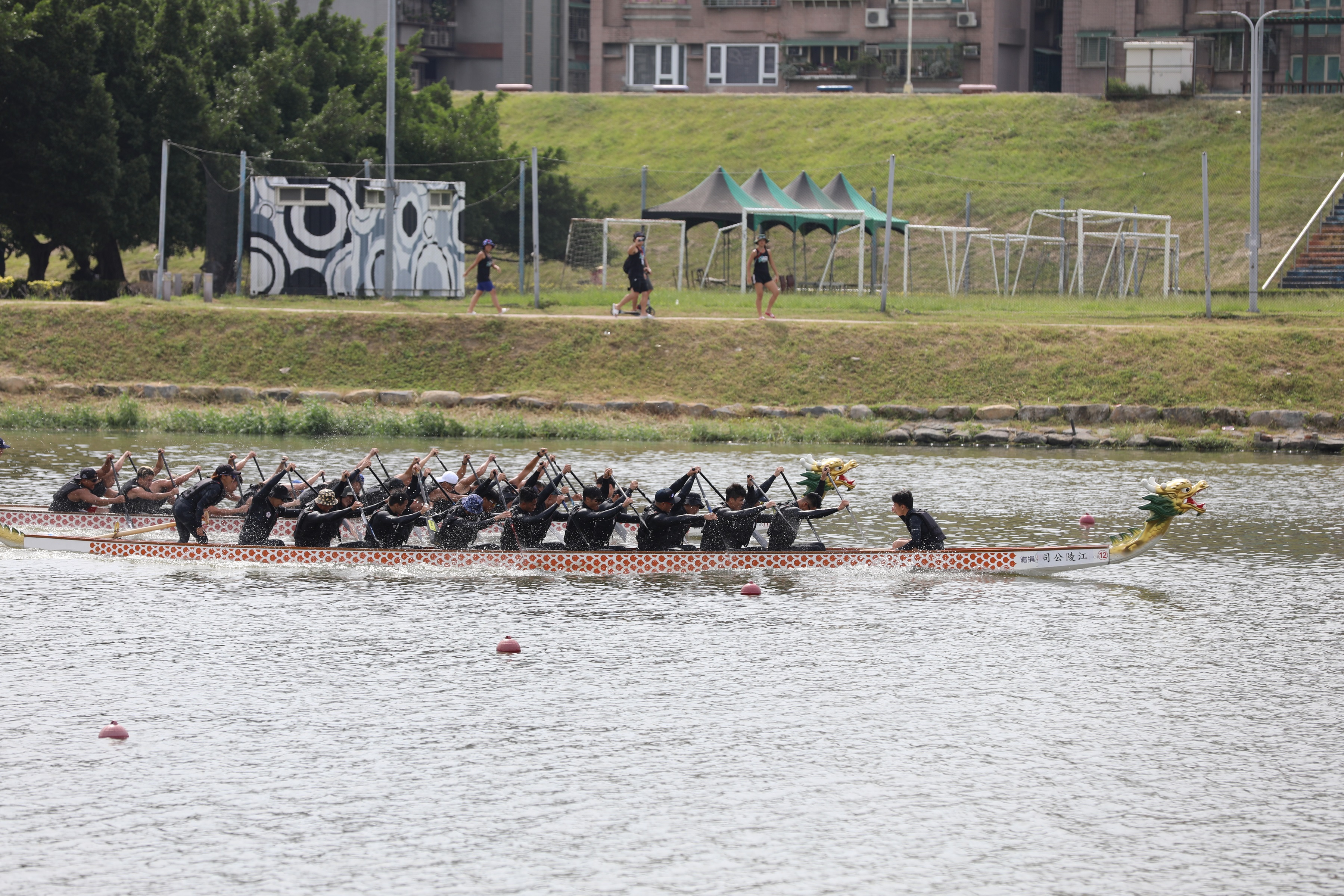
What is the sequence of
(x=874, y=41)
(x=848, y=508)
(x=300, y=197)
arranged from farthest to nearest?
(x=874, y=41) < (x=300, y=197) < (x=848, y=508)

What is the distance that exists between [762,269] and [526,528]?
58.9ft

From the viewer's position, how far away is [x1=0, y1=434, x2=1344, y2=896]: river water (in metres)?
10.8

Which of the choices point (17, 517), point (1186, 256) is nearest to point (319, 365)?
point (17, 517)

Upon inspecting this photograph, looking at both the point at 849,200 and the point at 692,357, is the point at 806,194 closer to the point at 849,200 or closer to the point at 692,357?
the point at 849,200

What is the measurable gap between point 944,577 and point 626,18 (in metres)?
66.9

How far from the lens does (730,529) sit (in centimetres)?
2033

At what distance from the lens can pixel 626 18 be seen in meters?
81.9

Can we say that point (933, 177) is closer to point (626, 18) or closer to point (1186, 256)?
point (1186, 256)

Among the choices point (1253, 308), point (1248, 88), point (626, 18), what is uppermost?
point (626, 18)

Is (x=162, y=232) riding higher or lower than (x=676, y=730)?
higher

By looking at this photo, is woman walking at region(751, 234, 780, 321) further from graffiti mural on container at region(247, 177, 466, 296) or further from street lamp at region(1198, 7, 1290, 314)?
street lamp at region(1198, 7, 1290, 314)

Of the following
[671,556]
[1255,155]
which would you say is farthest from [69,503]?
[1255,155]

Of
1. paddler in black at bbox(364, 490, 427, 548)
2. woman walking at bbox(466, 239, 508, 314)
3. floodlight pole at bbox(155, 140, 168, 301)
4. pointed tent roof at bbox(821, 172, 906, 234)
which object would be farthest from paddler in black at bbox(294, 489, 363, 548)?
pointed tent roof at bbox(821, 172, 906, 234)

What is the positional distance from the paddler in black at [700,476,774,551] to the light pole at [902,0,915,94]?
56.6 metres
